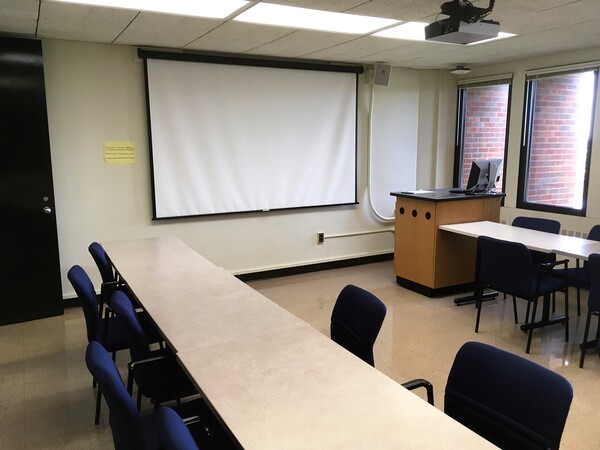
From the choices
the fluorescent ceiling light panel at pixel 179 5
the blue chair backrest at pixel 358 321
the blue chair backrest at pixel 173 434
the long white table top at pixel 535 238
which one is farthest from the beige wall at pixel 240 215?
the blue chair backrest at pixel 173 434

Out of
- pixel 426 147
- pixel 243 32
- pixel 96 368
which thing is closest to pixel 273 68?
pixel 243 32

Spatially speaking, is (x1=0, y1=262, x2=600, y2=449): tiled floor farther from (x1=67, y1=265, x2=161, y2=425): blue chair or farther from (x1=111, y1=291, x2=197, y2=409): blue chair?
(x1=111, y1=291, x2=197, y2=409): blue chair

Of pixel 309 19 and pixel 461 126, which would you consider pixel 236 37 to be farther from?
pixel 461 126

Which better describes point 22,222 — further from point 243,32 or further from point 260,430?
point 260,430

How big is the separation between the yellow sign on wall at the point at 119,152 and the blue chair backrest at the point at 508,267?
11.0ft

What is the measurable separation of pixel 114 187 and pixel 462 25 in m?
3.42

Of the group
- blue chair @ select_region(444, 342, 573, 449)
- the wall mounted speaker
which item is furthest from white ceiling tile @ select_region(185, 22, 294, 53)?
blue chair @ select_region(444, 342, 573, 449)

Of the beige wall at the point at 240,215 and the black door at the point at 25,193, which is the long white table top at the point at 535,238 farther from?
the black door at the point at 25,193

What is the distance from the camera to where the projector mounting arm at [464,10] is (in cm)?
288

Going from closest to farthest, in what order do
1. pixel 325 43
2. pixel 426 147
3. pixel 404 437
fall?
pixel 404 437, pixel 325 43, pixel 426 147

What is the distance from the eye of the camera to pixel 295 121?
543cm

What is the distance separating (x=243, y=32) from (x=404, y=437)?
11.6 feet

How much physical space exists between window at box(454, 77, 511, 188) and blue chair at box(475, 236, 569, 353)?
2328 millimetres

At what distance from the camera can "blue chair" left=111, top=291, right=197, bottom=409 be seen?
84.6 inches
